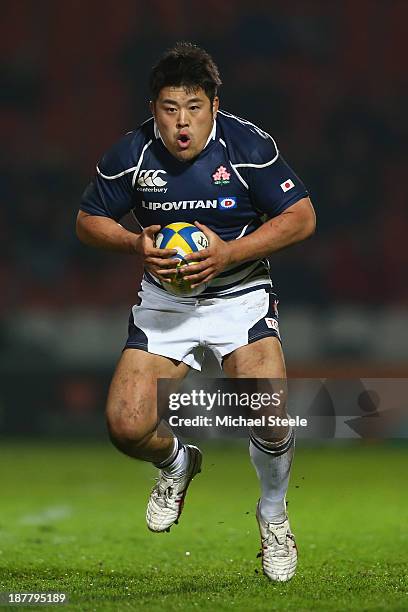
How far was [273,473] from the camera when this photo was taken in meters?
5.21

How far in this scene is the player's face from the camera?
16.2 feet

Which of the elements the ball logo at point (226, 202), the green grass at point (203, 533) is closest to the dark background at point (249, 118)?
the green grass at point (203, 533)

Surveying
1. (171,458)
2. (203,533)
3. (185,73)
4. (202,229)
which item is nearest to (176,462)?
(171,458)

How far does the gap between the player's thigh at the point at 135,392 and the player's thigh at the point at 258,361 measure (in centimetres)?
35

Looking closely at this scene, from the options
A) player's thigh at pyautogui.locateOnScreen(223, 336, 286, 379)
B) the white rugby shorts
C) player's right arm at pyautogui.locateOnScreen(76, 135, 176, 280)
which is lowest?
player's thigh at pyautogui.locateOnScreen(223, 336, 286, 379)

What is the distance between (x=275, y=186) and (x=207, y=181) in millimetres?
311

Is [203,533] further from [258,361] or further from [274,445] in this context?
[258,361]

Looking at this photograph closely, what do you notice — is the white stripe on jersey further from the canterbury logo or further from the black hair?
the black hair

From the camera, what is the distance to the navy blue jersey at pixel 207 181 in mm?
5137

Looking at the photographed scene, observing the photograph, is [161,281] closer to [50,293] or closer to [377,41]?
[50,293]

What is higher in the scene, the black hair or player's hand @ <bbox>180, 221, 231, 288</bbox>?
the black hair

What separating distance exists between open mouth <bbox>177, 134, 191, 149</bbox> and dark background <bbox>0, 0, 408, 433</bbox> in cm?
900

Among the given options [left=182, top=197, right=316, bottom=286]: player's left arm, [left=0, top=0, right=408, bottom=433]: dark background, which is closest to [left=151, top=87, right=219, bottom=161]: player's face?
[left=182, top=197, right=316, bottom=286]: player's left arm

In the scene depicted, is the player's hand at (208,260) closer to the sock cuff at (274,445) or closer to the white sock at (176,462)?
the sock cuff at (274,445)
